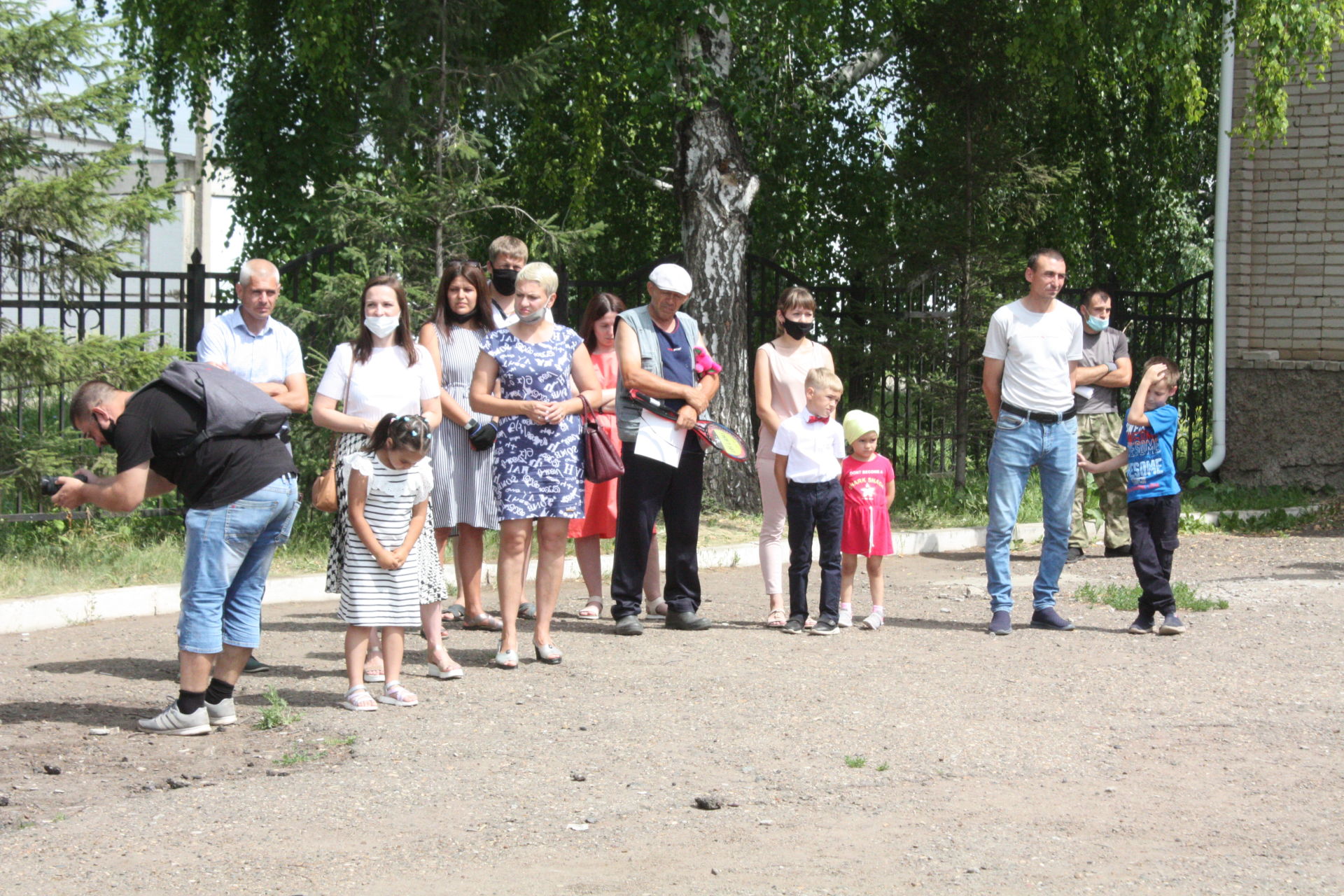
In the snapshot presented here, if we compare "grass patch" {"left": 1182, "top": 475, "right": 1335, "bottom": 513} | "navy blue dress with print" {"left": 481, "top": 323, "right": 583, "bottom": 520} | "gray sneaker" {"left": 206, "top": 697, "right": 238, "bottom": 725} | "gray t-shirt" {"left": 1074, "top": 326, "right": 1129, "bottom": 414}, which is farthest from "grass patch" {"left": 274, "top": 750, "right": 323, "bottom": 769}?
"grass patch" {"left": 1182, "top": 475, "right": 1335, "bottom": 513}

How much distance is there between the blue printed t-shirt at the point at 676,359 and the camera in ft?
24.9

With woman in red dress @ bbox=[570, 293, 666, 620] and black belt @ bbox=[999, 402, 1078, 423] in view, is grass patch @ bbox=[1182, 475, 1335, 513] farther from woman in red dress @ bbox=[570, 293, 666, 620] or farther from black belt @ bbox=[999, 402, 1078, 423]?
woman in red dress @ bbox=[570, 293, 666, 620]

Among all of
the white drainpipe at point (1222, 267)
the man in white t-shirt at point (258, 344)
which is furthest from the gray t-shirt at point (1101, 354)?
the man in white t-shirt at point (258, 344)

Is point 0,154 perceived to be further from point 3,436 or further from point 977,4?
point 977,4

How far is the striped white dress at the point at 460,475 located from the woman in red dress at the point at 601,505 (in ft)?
3.19

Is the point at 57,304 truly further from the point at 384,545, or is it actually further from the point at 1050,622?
the point at 1050,622

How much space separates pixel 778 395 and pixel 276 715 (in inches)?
132

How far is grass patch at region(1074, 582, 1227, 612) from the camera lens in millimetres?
8422

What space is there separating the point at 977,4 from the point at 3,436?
896 cm

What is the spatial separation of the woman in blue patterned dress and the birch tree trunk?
17.8ft

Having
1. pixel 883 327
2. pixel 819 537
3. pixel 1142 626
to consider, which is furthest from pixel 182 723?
pixel 883 327

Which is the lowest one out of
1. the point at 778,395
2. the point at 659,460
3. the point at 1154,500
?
the point at 1154,500

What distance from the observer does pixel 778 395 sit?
8.00 meters

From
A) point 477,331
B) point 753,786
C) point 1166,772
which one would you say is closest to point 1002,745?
point 1166,772
